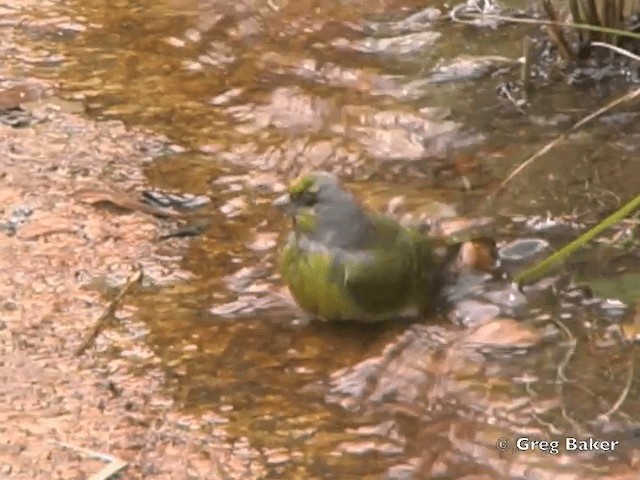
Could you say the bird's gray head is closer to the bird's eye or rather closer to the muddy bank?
the bird's eye

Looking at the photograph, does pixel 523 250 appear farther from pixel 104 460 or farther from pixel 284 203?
pixel 104 460

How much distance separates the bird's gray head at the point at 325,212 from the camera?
3100 millimetres

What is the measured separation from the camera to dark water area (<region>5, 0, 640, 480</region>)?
105 inches

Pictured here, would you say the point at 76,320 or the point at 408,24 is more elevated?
the point at 408,24

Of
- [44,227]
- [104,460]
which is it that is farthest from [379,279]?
[44,227]

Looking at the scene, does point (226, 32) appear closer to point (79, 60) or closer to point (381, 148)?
point (79, 60)

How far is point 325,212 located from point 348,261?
14 centimetres

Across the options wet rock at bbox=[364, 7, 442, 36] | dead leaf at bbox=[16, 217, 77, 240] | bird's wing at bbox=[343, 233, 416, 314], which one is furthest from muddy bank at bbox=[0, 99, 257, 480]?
wet rock at bbox=[364, 7, 442, 36]

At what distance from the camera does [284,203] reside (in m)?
3.31

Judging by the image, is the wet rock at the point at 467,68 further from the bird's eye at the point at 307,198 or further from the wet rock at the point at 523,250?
the bird's eye at the point at 307,198

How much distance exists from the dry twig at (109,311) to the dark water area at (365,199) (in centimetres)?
6

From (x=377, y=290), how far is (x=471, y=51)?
5.46 ft

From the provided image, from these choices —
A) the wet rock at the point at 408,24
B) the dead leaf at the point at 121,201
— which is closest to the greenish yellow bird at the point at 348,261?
the dead leaf at the point at 121,201

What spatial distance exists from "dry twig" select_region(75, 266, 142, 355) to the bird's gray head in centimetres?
42
